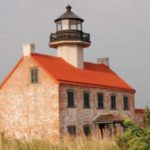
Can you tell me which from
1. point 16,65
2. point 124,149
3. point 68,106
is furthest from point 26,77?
point 124,149

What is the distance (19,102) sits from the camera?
99.3 ft

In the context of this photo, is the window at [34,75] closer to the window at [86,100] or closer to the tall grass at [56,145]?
the window at [86,100]

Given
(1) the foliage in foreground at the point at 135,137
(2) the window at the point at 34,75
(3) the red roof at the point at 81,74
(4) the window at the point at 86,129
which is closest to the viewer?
(1) the foliage in foreground at the point at 135,137

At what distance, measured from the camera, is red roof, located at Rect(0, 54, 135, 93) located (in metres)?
29.5

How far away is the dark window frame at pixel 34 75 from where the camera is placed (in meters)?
29.6

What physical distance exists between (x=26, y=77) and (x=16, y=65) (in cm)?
119

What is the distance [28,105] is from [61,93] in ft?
8.50

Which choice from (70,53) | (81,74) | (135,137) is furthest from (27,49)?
(135,137)

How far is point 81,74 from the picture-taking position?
105 feet

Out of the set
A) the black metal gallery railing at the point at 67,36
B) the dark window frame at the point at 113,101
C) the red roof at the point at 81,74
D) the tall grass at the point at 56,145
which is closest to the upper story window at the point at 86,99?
the red roof at the point at 81,74

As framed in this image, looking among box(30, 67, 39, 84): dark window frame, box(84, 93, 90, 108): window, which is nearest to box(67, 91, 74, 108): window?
box(84, 93, 90, 108): window

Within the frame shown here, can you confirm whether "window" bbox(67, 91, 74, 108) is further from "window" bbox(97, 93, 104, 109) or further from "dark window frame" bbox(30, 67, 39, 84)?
"window" bbox(97, 93, 104, 109)

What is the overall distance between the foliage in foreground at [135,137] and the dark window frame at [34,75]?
21.4 metres

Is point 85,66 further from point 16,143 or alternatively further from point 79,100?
point 16,143
